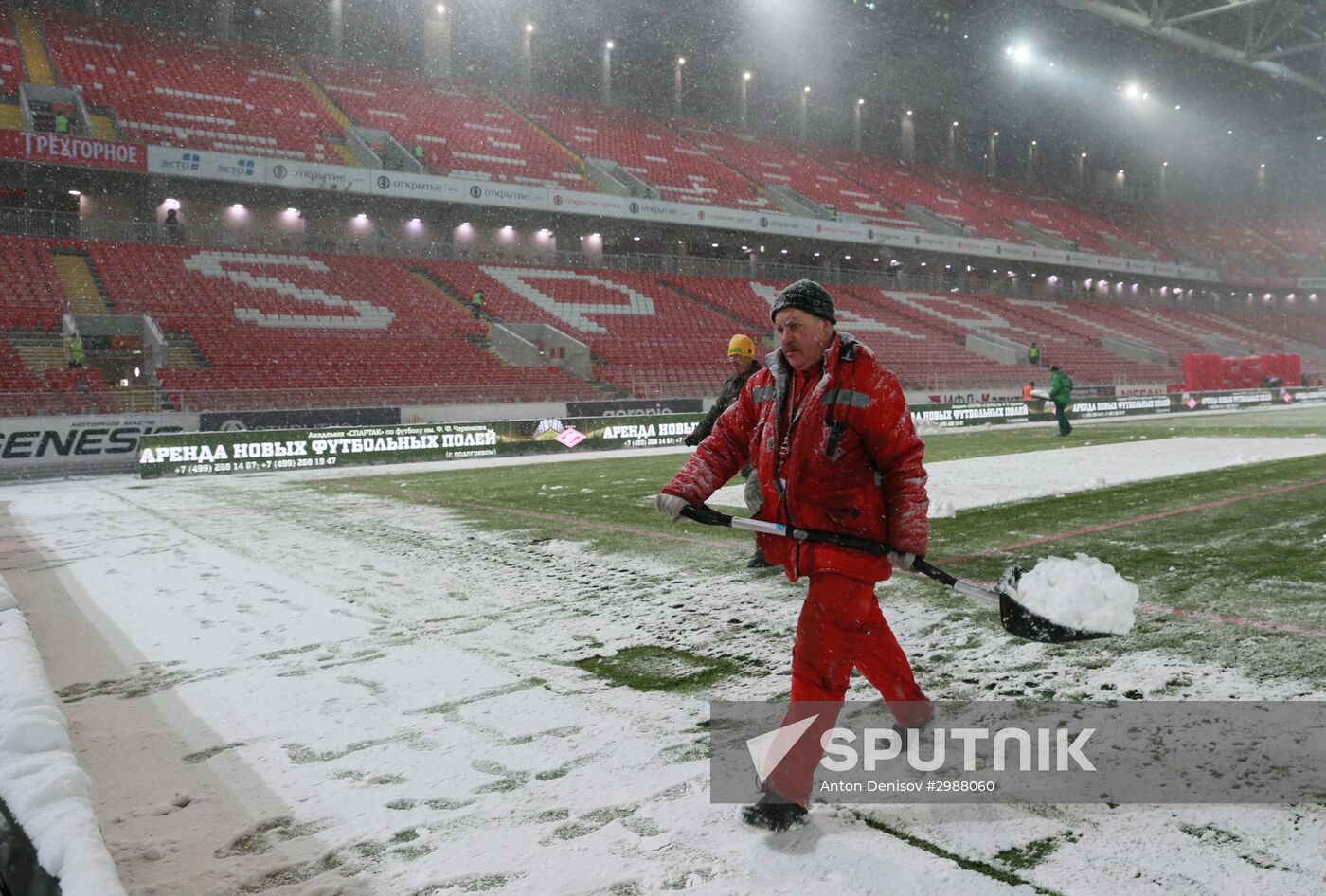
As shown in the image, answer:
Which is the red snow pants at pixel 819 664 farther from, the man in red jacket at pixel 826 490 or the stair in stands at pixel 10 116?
the stair in stands at pixel 10 116

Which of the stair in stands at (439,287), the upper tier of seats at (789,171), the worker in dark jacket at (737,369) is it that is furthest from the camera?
the upper tier of seats at (789,171)

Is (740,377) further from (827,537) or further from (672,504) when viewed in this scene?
(827,537)

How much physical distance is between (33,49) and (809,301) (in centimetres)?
3723

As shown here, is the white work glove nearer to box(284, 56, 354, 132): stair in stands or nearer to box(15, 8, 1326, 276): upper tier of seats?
box(15, 8, 1326, 276): upper tier of seats

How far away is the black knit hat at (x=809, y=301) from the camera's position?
9.96 feet

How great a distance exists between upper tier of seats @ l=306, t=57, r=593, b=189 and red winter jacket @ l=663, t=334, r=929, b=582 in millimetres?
31615

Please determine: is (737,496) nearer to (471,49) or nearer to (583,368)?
(583,368)

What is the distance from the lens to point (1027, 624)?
3490mm

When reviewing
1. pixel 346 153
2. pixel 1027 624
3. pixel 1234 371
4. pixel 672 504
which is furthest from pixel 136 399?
pixel 1234 371

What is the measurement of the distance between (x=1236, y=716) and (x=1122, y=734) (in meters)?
0.51

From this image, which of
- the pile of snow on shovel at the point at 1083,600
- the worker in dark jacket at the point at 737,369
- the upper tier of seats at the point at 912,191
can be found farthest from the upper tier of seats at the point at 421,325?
the pile of snow on shovel at the point at 1083,600

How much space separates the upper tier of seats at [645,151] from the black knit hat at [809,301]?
34953 mm

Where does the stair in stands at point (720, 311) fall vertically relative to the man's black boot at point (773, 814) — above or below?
above

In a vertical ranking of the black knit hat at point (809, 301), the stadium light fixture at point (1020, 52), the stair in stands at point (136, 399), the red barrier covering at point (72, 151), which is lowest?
the stair in stands at point (136, 399)
